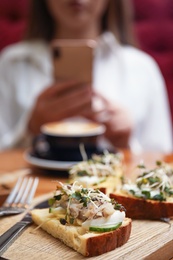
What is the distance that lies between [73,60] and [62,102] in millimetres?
170

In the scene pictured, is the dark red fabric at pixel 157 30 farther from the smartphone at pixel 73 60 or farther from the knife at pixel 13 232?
the knife at pixel 13 232

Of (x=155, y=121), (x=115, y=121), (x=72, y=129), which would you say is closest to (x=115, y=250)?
(x=72, y=129)

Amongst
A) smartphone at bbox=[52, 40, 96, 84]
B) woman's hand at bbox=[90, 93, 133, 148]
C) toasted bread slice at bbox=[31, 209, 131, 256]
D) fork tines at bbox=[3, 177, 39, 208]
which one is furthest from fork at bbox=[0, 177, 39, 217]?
woman's hand at bbox=[90, 93, 133, 148]

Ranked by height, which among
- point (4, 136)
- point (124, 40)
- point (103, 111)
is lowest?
point (4, 136)

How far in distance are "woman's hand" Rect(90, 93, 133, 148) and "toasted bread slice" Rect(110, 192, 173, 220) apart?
0.72 m

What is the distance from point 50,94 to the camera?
1.46 m

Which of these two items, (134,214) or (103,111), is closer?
(134,214)

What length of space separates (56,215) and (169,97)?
4.54ft

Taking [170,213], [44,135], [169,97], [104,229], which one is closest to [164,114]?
[169,97]

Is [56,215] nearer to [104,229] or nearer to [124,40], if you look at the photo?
[104,229]

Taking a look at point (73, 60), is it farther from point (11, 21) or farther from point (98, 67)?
point (11, 21)

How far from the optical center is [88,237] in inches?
24.0

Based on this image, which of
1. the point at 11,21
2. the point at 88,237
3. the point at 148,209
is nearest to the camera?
the point at 88,237

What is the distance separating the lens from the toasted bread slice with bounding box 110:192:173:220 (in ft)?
2.43
